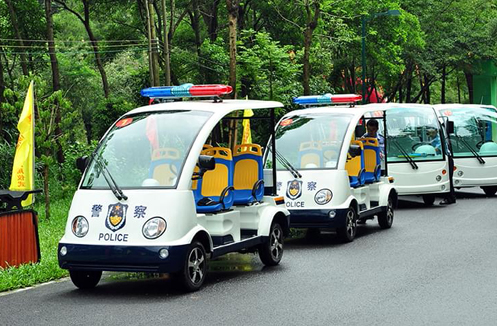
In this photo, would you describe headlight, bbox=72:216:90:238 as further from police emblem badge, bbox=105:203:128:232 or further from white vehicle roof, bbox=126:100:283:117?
white vehicle roof, bbox=126:100:283:117

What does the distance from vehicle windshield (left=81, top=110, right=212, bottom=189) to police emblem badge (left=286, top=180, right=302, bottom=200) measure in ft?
12.5

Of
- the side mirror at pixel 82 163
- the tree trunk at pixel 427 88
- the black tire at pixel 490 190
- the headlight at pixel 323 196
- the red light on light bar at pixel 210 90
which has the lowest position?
the black tire at pixel 490 190

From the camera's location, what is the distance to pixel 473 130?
77.9ft

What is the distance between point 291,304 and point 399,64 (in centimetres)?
3501

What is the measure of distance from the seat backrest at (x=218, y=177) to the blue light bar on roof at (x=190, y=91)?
0.70 meters

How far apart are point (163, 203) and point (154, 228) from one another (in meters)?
0.28

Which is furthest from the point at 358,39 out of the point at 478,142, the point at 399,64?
the point at 478,142

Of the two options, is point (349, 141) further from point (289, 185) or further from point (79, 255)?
point (79, 255)

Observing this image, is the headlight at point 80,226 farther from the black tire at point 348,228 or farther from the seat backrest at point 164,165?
the black tire at point 348,228

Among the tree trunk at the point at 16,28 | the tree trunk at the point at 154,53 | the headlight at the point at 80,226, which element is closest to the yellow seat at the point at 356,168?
the headlight at the point at 80,226

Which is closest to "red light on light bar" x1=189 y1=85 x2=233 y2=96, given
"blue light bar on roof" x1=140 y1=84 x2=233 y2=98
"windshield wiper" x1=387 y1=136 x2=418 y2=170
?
"blue light bar on roof" x1=140 y1=84 x2=233 y2=98

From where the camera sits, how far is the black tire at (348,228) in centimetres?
1384

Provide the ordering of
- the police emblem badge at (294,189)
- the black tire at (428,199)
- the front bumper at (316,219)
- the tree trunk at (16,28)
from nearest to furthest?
1. the front bumper at (316,219)
2. the police emblem badge at (294,189)
3. the black tire at (428,199)
4. the tree trunk at (16,28)

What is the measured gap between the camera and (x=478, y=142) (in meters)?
23.5
